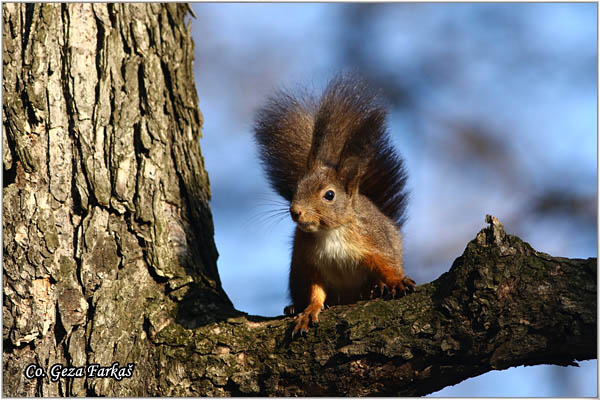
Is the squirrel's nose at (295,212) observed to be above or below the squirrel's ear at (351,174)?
below

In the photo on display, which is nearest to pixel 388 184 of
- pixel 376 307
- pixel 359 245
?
pixel 359 245

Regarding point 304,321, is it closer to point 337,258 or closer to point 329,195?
point 337,258

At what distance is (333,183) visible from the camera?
3.05m

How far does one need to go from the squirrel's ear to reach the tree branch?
→ 37.3 inches

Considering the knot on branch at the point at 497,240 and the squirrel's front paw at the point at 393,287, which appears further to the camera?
the squirrel's front paw at the point at 393,287

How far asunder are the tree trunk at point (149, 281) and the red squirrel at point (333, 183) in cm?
48

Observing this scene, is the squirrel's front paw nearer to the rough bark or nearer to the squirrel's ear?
the squirrel's ear

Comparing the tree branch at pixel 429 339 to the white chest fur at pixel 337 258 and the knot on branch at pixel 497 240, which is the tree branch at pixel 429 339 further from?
the white chest fur at pixel 337 258

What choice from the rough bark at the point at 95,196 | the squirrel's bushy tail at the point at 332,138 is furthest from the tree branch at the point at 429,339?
the squirrel's bushy tail at the point at 332,138

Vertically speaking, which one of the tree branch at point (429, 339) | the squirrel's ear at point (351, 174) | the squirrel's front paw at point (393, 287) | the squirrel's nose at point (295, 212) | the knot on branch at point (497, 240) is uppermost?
the squirrel's ear at point (351, 174)

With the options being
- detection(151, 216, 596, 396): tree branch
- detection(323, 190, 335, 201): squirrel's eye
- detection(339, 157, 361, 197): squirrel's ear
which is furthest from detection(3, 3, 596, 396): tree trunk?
detection(339, 157, 361, 197): squirrel's ear

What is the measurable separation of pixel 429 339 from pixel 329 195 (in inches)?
45.0

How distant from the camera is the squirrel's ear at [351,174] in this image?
121 inches

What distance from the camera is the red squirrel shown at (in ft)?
9.60
